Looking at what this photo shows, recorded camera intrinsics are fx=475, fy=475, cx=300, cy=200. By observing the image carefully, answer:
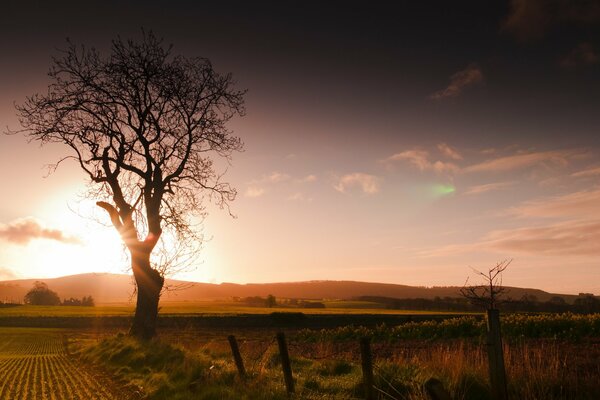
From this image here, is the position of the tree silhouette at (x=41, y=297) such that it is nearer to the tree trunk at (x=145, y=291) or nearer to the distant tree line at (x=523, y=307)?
the distant tree line at (x=523, y=307)

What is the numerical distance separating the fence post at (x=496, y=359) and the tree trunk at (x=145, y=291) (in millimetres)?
18254

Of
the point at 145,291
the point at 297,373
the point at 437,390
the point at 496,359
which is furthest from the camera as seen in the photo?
the point at 145,291

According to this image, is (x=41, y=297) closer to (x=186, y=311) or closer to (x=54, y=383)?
(x=186, y=311)

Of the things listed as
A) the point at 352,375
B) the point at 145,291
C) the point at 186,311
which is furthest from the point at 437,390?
the point at 186,311

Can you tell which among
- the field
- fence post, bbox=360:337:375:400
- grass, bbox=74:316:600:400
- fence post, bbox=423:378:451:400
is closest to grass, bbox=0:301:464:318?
the field

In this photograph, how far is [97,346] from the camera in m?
22.6

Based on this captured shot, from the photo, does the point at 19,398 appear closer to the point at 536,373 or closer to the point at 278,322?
the point at 536,373

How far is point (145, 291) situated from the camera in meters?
22.1

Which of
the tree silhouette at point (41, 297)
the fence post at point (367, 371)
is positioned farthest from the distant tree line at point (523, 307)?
the tree silhouette at point (41, 297)

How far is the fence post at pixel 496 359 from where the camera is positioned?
259 inches

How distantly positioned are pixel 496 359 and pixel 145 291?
18515 millimetres

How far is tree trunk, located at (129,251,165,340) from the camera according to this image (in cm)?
2192

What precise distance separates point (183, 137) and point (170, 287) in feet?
24.7

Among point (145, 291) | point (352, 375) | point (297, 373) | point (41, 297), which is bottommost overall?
point (41, 297)
